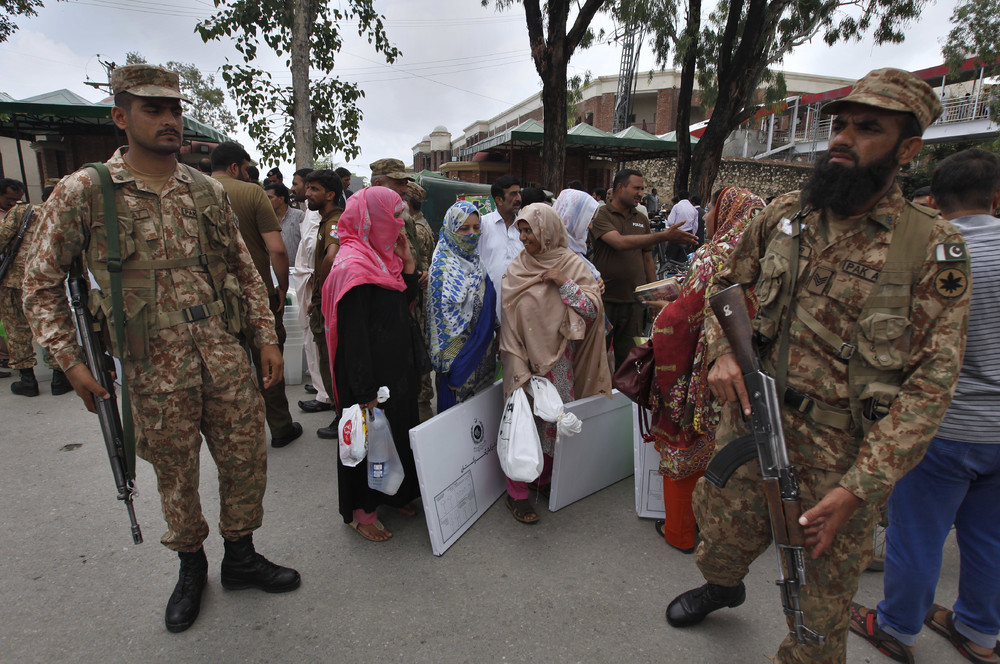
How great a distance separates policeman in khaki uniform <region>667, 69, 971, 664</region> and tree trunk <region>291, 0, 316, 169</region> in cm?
709

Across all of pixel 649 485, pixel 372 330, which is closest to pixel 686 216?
pixel 649 485

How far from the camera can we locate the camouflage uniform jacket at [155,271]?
1941mm

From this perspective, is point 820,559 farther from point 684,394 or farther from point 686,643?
point 684,394

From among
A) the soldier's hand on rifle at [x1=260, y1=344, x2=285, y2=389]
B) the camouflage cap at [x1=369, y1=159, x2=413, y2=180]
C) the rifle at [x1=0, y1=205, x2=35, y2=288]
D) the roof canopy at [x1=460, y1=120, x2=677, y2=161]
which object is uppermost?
the roof canopy at [x1=460, y1=120, x2=677, y2=161]

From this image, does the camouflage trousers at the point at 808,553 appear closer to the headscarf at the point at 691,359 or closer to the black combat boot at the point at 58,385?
the headscarf at the point at 691,359

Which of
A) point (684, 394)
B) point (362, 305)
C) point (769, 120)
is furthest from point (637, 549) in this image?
point (769, 120)

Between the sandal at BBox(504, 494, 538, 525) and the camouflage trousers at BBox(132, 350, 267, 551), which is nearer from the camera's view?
the camouflage trousers at BBox(132, 350, 267, 551)

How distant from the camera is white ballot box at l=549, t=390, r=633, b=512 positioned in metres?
3.07

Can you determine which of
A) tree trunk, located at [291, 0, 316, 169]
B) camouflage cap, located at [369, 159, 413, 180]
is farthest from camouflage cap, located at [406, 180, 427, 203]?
tree trunk, located at [291, 0, 316, 169]

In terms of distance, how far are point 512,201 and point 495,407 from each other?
1.95 meters

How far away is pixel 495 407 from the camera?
10.5 feet

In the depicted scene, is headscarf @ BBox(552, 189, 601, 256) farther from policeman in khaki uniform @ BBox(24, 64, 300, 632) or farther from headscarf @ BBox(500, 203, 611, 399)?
policeman in khaki uniform @ BBox(24, 64, 300, 632)

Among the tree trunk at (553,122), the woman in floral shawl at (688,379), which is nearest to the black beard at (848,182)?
the woman in floral shawl at (688,379)

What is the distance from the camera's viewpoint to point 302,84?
23.7 ft
